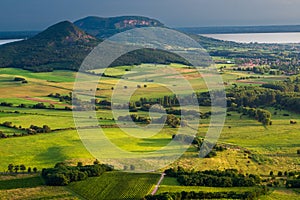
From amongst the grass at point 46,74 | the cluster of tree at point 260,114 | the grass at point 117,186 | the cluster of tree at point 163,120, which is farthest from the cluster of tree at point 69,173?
the grass at point 46,74

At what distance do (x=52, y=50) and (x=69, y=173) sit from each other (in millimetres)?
129224

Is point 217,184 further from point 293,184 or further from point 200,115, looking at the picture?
point 200,115

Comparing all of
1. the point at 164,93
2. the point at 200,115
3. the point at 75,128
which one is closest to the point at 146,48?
the point at 164,93

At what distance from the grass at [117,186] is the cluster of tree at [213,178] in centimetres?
243

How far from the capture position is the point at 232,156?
5291 centimetres

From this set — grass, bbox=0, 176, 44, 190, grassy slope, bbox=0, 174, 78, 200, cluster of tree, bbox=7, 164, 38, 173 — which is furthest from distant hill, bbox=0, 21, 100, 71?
grass, bbox=0, 176, 44, 190

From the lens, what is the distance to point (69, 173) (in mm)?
41281

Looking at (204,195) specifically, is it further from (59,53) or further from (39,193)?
(59,53)

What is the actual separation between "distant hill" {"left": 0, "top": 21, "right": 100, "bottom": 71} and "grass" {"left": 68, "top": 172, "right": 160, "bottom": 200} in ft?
335

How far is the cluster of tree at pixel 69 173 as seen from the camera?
40.1 m

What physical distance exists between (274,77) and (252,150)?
77595mm

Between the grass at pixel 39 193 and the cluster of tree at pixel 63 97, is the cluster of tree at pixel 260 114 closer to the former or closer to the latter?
the cluster of tree at pixel 63 97

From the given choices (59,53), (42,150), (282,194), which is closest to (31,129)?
(42,150)

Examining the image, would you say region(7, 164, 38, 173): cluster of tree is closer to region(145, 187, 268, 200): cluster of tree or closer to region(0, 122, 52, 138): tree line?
region(0, 122, 52, 138): tree line
